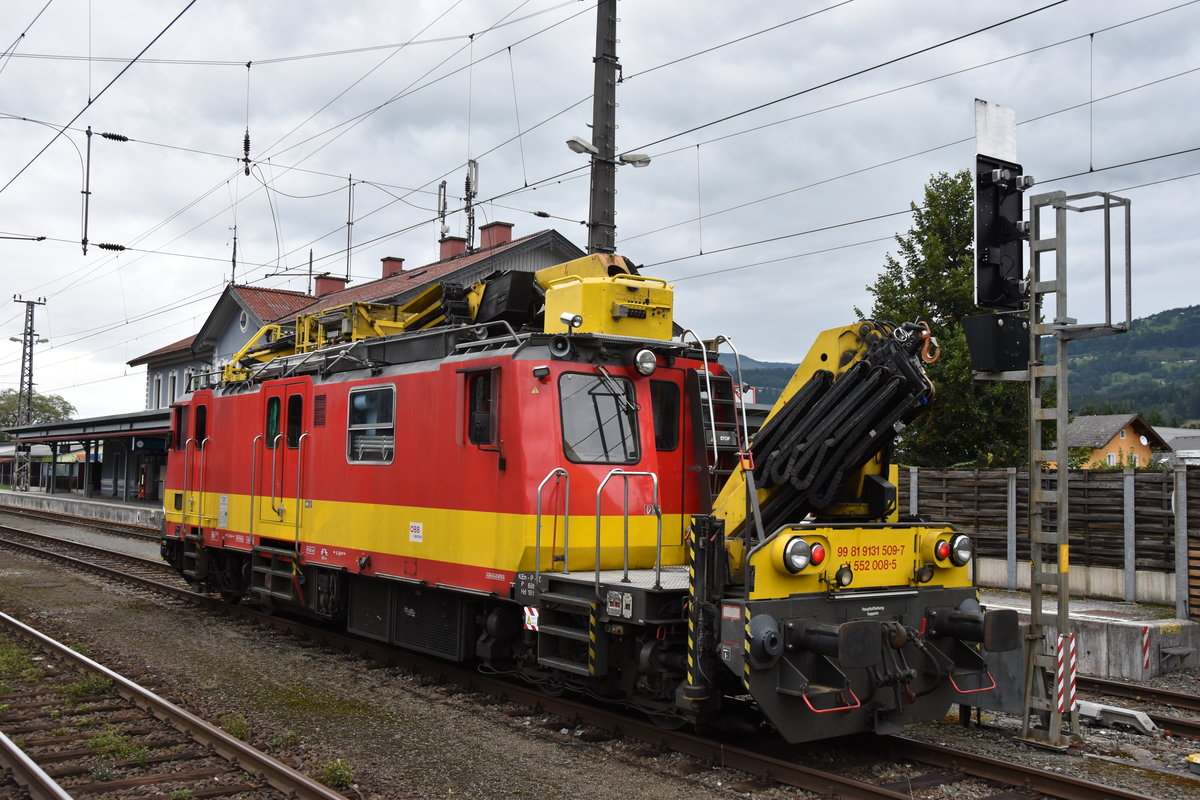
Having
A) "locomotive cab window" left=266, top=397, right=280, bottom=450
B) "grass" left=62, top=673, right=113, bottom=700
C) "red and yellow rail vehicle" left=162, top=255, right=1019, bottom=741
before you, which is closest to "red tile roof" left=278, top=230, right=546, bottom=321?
"locomotive cab window" left=266, top=397, right=280, bottom=450

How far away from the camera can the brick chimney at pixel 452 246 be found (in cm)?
3628

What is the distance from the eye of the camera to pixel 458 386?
891 cm

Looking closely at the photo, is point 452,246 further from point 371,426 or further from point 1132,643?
point 1132,643

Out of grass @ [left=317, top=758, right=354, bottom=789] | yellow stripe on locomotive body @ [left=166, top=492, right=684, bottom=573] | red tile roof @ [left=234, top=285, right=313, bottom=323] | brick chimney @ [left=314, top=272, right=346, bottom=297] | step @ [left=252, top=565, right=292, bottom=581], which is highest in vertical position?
brick chimney @ [left=314, top=272, right=346, bottom=297]

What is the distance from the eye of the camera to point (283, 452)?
39.2 ft

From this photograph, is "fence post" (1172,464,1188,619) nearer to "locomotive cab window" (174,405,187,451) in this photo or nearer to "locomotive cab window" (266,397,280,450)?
"locomotive cab window" (266,397,280,450)

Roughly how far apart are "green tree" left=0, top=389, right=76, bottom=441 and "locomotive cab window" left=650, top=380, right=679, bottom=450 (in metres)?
109

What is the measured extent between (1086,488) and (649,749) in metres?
8.69

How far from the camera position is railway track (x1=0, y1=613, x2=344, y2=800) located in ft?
21.2

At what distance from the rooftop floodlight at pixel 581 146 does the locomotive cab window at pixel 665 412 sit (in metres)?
7.06

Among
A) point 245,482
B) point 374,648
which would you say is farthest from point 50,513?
point 374,648

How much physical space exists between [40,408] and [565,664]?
4379 inches

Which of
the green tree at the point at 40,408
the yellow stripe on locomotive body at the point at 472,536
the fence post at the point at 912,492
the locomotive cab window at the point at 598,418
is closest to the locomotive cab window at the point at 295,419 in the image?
the yellow stripe on locomotive body at the point at 472,536

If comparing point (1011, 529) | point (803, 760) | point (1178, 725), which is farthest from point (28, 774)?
point (1011, 529)
